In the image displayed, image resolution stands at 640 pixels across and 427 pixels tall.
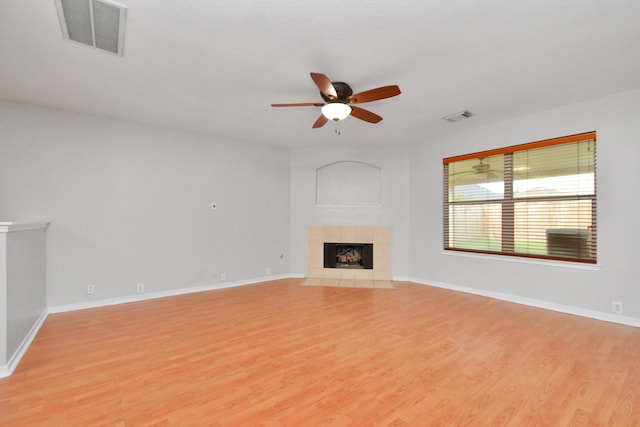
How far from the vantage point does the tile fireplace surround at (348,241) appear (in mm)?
5621

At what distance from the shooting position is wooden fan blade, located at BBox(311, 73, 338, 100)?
2320mm

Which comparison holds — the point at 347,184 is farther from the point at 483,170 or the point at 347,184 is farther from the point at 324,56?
the point at 324,56

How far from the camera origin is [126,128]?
13.7 feet

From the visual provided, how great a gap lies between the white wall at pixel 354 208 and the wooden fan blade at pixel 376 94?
3.03 metres

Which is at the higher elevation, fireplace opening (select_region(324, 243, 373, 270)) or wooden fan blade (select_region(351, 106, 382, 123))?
wooden fan blade (select_region(351, 106, 382, 123))

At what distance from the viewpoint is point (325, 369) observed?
2305 mm

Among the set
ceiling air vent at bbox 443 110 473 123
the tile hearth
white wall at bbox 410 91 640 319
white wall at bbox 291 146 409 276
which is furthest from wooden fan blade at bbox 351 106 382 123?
the tile hearth

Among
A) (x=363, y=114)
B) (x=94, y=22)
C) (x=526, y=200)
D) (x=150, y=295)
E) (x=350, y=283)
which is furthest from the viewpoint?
(x=350, y=283)

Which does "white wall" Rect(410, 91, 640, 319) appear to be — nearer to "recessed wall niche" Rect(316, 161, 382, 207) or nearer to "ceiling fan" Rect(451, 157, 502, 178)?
"ceiling fan" Rect(451, 157, 502, 178)

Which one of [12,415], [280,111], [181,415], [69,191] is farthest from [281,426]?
[69,191]

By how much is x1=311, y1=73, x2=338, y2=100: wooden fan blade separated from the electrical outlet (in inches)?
159

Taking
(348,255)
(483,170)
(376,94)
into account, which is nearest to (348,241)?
(348,255)

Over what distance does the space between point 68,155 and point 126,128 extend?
0.81 metres

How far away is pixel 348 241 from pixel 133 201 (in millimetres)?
3777
